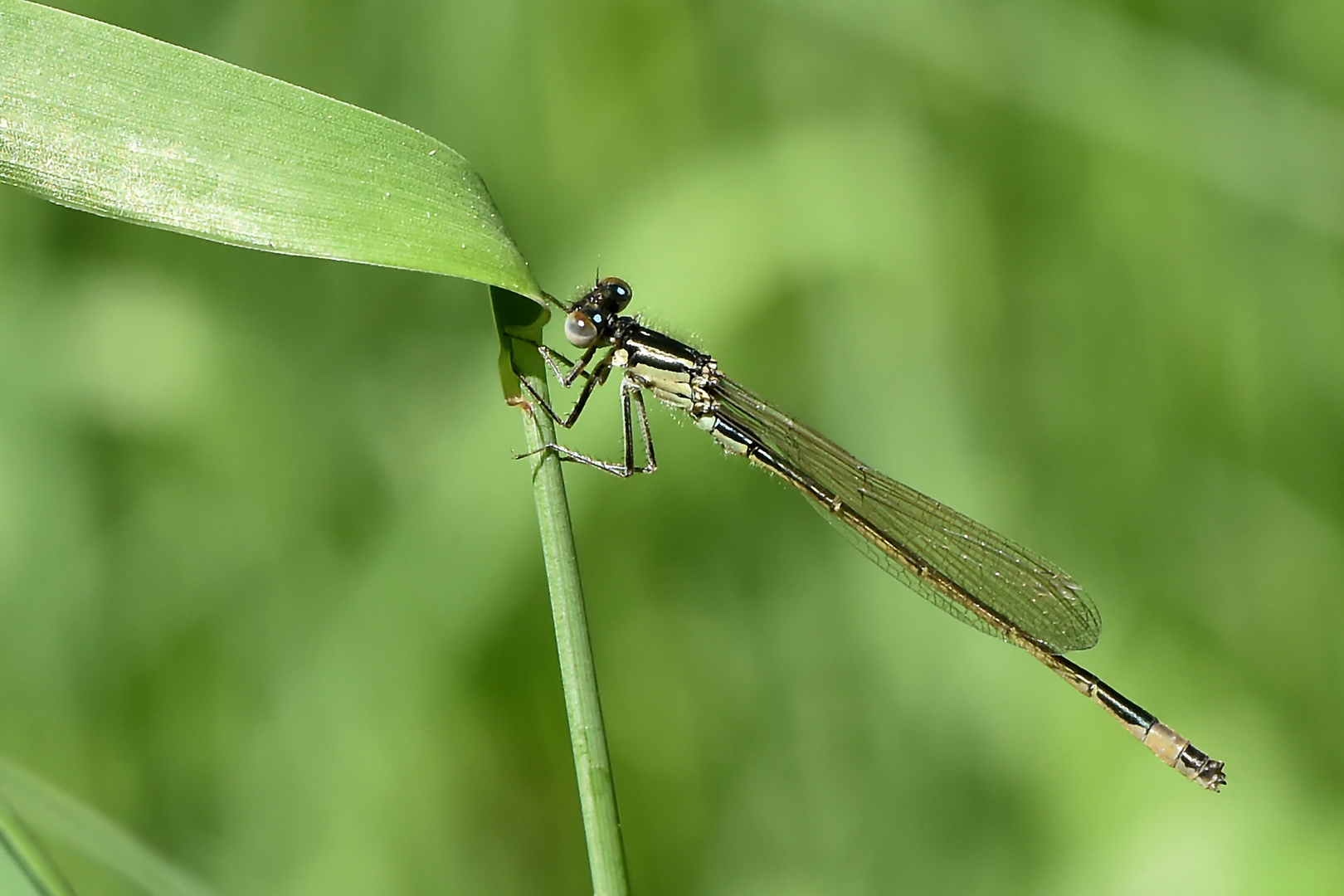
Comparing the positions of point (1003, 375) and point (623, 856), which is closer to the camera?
point (623, 856)

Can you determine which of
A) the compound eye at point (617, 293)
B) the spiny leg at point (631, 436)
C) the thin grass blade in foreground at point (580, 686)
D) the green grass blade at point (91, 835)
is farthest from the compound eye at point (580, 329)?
→ the green grass blade at point (91, 835)

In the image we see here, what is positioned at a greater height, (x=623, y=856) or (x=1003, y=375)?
(x=1003, y=375)

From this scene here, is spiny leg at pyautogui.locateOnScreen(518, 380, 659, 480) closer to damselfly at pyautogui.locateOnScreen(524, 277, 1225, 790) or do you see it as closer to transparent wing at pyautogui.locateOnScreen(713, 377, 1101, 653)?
damselfly at pyautogui.locateOnScreen(524, 277, 1225, 790)

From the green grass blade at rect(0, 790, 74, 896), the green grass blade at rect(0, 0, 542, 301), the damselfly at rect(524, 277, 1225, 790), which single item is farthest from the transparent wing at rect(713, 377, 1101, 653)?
the green grass blade at rect(0, 790, 74, 896)

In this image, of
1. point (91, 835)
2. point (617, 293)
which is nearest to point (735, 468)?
point (617, 293)

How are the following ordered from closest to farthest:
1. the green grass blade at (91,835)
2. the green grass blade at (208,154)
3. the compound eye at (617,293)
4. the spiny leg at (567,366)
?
the green grass blade at (208,154) → the green grass blade at (91,835) → the spiny leg at (567,366) → the compound eye at (617,293)

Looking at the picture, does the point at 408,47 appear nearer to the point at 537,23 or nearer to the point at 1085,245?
the point at 537,23

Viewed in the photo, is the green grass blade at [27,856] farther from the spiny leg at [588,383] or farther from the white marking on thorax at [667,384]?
the white marking on thorax at [667,384]

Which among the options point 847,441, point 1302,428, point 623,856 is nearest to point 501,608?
point 847,441
